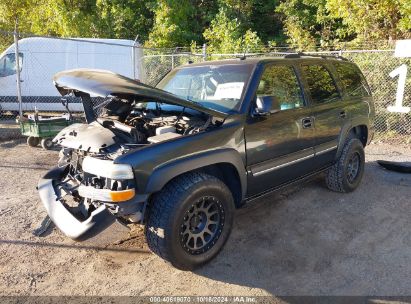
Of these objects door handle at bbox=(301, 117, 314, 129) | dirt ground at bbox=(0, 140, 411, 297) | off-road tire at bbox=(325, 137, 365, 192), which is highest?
door handle at bbox=(301, 117, 314, 129)

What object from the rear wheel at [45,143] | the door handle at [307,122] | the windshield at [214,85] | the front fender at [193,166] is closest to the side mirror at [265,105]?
the windshield at [214,85]

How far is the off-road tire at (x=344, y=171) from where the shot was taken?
5.15m

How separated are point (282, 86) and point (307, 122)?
52 cm

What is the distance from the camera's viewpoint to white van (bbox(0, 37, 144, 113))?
39.0 feet

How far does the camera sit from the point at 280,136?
13.3 ft

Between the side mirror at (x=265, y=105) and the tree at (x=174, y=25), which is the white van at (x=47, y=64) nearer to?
the tree at (x=174, y=25)

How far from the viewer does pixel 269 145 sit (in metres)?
3.95

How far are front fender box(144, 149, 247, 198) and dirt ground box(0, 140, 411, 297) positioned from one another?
2.52 feet

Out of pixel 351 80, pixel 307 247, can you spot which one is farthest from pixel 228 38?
pixel 307 247

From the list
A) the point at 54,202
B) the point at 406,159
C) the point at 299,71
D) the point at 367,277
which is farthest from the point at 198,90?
the point at 406,159

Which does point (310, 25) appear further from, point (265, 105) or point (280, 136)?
point (265, 105)

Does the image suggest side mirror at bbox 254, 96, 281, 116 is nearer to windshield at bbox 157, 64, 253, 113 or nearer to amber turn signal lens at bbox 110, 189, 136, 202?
windshield at bbox 157, 64, 253, 113

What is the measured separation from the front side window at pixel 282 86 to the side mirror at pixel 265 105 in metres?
0.10

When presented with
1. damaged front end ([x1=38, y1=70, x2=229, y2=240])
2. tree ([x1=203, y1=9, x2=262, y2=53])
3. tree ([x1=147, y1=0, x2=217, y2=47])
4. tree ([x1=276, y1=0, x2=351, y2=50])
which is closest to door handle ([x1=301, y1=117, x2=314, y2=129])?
damaged front end ([x1=38, y1=70, x2=229, y2=240])
